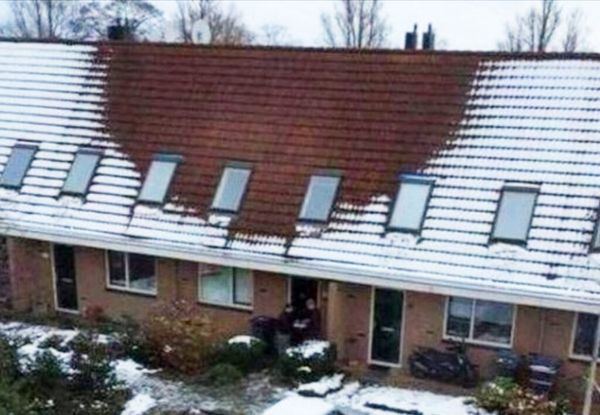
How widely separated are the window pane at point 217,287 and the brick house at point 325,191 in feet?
0.17

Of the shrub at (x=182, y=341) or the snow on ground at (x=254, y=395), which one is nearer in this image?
the snow on ground at (x=254, y=395)

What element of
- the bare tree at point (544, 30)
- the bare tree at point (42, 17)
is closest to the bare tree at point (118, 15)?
the bare tree at point (42, 17)

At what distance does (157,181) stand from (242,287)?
3277 millimetres

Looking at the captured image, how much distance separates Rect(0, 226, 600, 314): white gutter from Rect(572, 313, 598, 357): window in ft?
2.76

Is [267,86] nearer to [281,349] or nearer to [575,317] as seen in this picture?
[281,349]

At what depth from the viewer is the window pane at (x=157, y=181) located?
17.3m

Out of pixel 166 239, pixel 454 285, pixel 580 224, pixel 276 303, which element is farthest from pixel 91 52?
pixel 580 224

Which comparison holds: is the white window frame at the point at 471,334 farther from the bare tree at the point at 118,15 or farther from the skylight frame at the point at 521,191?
the bare tree at the point at 118,15

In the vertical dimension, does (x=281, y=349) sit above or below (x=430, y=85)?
below

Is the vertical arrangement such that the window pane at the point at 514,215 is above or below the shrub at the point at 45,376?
above

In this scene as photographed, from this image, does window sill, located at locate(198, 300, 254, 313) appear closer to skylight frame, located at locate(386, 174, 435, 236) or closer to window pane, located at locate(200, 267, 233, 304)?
window pane, located at locate(200, 267, 233, 304)

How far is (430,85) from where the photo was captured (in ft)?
56.0

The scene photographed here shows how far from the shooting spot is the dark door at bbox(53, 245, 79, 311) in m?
18.6

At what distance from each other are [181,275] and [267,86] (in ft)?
16.9
